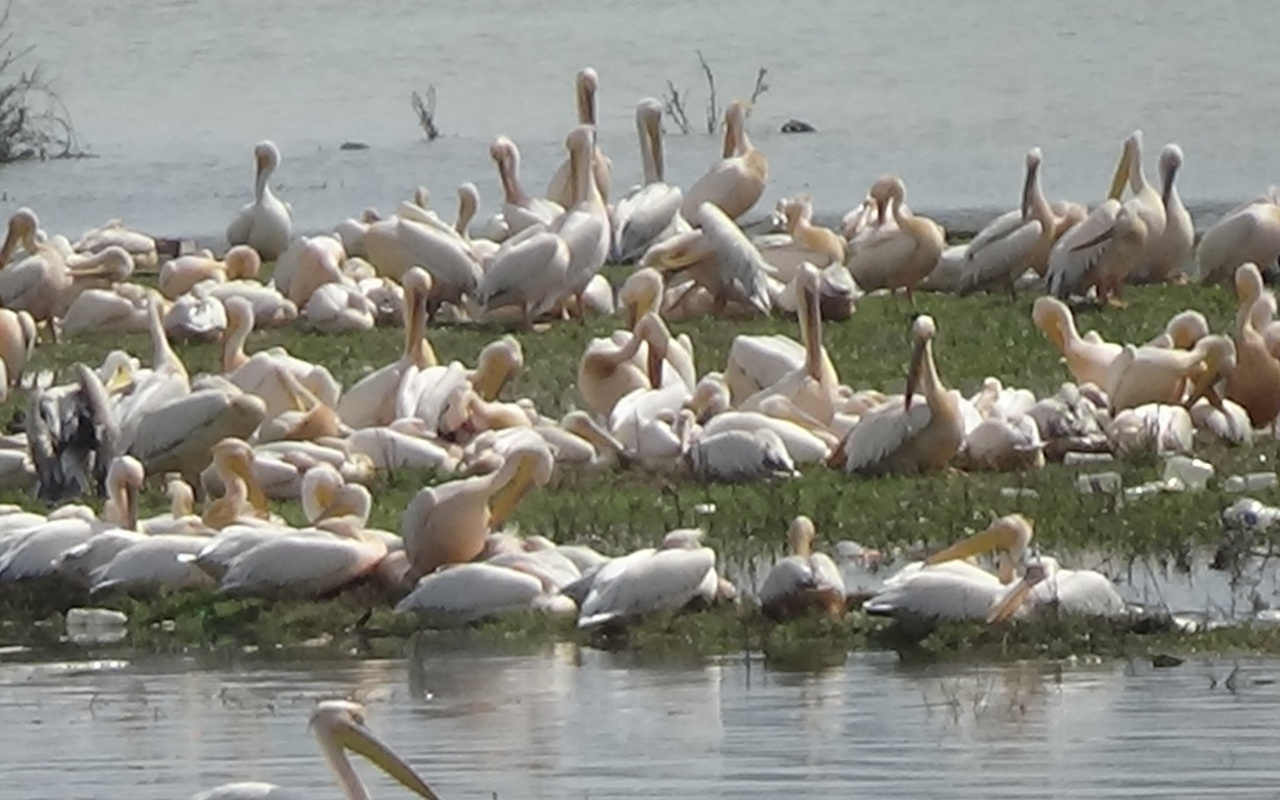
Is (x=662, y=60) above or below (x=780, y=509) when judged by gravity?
above

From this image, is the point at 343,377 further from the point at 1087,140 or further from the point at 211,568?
the point at 1087,140

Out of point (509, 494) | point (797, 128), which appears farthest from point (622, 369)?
point (797, 128)

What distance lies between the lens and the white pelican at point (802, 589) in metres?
9.31

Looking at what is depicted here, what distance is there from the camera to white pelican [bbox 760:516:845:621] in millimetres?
9312

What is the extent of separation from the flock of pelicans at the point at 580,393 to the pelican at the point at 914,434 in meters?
0.01

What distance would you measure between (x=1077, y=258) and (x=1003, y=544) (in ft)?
21.6

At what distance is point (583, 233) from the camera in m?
16.2

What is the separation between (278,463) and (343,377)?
3.10 m

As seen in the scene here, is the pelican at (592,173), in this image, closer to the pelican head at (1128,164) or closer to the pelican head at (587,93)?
the pelican head at (587,93)

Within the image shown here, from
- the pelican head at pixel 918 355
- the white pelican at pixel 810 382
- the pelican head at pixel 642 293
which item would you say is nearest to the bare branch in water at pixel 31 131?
the pelican head at pixel 642 293

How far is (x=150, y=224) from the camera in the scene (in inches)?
960

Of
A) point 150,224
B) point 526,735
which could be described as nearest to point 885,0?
point 150,224

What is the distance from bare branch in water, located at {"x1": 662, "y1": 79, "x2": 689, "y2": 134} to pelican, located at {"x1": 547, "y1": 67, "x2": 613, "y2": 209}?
8740 millimetres

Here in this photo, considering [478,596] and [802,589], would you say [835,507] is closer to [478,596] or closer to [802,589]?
[802,589]
